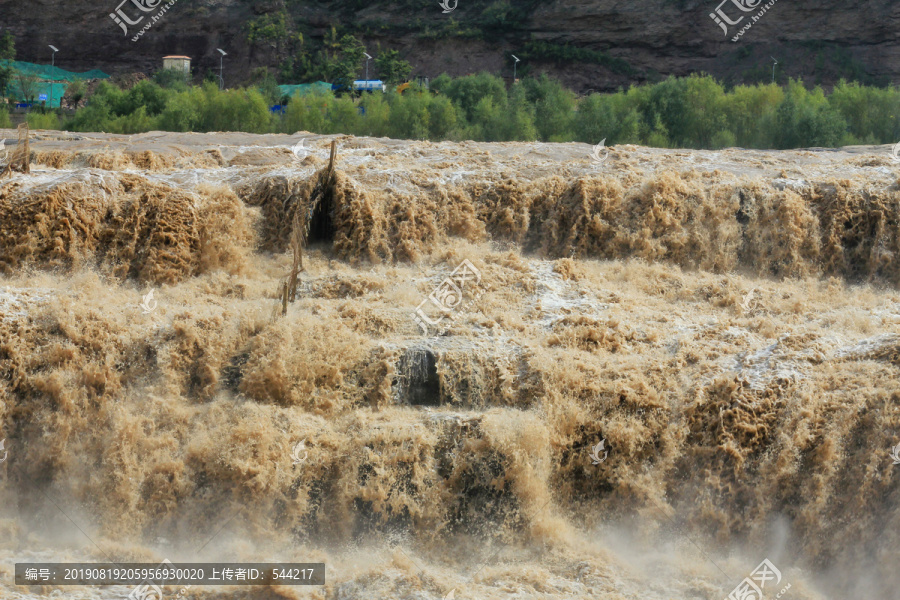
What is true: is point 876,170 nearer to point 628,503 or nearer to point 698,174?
point 698,174

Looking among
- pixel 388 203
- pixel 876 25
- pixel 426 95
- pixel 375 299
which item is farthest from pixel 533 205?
pixel 876 25

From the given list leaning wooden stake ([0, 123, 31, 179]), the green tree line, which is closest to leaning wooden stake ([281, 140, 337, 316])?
leaning wooden stake ([0, 123, 31, 179])

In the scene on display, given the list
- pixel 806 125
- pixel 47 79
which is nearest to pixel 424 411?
pixel 806 125

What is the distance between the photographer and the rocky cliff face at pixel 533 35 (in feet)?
159

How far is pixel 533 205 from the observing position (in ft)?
52.5

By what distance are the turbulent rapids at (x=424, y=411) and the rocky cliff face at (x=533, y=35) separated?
37.9 metres

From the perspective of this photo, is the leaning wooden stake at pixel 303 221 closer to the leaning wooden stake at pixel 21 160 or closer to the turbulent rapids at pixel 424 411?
the turbulent rapids at pixel 424 411

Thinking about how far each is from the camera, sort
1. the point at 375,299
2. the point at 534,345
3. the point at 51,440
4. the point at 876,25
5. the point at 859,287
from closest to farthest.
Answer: the point at 51,440 → the point at 534,345 → the point at 375,299 → the point at 859,287 → the point at 876,25

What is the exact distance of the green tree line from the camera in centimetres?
2967

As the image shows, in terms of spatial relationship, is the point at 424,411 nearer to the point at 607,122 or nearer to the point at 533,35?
the point at 607,122

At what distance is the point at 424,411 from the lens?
1109cm

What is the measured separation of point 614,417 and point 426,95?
82.5 feet

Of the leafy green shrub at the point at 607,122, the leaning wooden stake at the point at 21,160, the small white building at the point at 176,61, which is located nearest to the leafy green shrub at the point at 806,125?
the leafy green shrub at the point at 607,122

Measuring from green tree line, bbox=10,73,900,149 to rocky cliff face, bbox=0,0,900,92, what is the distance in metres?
17.7
